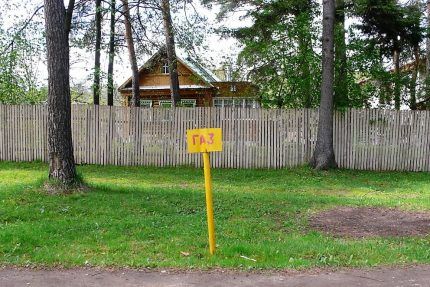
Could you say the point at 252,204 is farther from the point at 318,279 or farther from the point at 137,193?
the point at 318,279

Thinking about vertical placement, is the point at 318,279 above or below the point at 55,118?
below

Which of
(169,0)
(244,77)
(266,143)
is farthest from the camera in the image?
(244,77)

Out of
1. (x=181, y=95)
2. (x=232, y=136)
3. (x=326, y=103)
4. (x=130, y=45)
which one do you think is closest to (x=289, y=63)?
(x=326, y=103)

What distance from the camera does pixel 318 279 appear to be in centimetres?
538

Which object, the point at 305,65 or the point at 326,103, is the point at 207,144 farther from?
the point at 305,65

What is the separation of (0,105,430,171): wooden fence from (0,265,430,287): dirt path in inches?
441

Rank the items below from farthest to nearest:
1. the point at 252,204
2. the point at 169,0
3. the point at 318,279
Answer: the point at 169,0 < the point at 252,204 < the point at 318,279

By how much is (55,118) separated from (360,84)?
12576 mm

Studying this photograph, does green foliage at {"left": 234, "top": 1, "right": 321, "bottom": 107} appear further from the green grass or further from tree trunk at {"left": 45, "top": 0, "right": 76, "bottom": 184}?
tree trunk at {"left": 45, "top": 0, "right": 76, "bottom": 184}

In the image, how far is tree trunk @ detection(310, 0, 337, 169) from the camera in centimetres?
1590

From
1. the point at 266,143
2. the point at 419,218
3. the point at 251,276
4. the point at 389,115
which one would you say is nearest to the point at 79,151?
the point at 266,143

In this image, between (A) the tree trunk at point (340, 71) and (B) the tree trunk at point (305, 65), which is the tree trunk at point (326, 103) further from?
(B) the tree trunk at point (305, 65)

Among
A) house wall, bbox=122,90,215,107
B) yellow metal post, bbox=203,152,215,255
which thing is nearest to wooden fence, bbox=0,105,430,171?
yellow metal post, bbox=203,152,215,255

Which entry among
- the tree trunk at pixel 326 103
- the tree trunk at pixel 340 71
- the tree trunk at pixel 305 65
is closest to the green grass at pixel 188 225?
the tree trunk at pixel 326 103
